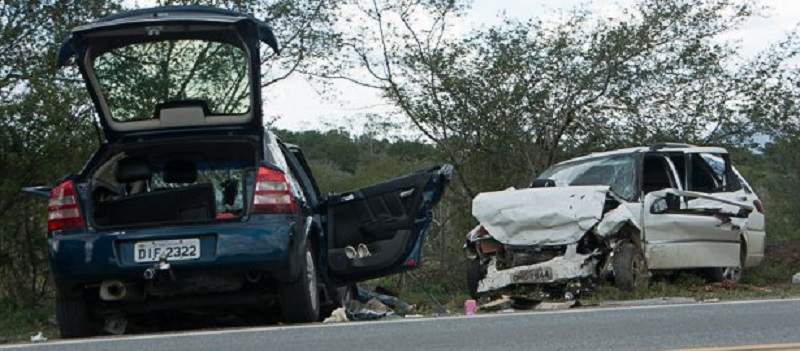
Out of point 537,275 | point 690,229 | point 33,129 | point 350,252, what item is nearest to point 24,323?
point 33,129

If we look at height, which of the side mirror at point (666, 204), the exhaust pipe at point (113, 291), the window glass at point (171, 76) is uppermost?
the window glass at point (171, 76)

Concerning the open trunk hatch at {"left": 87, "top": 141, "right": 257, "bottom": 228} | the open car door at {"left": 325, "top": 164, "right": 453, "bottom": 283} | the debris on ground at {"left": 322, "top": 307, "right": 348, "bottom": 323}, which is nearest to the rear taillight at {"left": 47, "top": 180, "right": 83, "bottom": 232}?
the open trunk hatch at {"left": 87, "top": 141, "right": 257, "bottom": 228}

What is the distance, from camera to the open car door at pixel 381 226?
962 cm

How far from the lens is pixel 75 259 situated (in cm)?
781

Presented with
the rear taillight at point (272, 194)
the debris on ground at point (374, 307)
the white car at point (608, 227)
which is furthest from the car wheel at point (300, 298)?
the white car at point (608, 227)

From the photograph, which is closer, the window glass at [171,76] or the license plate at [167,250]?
the license plate at [167,250]

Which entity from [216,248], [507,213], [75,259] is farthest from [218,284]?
[507,213]

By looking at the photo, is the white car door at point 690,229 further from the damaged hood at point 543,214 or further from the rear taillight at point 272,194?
the rear taillight at point 272,194

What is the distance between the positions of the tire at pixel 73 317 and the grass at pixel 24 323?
5.73 feet

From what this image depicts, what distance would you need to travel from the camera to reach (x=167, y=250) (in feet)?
25.6

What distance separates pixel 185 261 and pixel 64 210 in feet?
3.32

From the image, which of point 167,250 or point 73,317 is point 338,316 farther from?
point 73,317

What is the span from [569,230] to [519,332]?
4.30 m

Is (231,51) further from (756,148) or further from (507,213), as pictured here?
(756,148)
